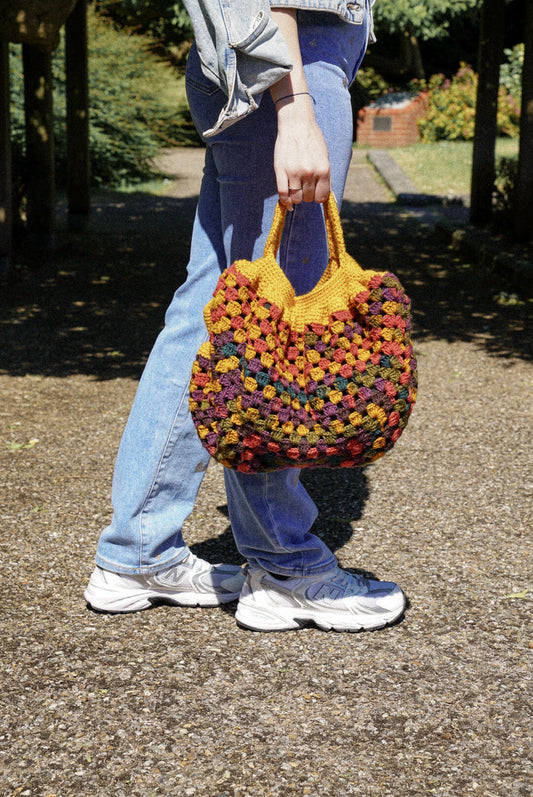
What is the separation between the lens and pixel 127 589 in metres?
2.41

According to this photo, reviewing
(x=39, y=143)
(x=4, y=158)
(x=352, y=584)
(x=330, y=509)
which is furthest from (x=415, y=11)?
(x=352, y=584)

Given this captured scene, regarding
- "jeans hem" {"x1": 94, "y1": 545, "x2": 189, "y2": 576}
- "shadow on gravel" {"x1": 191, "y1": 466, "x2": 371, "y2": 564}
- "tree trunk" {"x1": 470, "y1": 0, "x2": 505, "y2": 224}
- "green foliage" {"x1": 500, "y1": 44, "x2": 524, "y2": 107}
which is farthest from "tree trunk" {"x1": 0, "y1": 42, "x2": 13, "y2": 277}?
"green foliage" {"x1": 500, "y1": 44, "x2": 524, "y2": 107}

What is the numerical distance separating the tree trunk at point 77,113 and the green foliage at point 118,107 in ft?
15.9

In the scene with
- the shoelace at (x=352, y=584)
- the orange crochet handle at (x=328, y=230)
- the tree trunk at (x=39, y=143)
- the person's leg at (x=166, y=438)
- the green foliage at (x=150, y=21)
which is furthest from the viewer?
the green foliage at (x=150, y=21)

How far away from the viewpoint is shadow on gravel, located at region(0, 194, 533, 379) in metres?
5.72

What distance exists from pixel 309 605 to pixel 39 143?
7499 millimetres

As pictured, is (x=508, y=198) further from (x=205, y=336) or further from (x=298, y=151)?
(x=298, y=151)

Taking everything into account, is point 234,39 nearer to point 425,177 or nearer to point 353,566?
point 353,566

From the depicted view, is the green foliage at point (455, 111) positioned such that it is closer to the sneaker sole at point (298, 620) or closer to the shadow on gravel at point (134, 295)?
the shadow on gravel at point (134, 295)

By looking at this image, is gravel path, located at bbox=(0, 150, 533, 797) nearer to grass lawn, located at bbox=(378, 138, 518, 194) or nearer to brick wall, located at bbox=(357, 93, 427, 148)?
grass lawn, located at bbox=(378, 138, 518, 194)

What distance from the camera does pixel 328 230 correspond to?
2021 mm

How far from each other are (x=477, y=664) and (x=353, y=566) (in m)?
0.63

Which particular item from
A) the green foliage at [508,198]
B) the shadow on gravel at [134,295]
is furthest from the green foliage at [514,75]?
the green foliage at [508,198]

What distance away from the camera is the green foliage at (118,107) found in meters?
14.9
